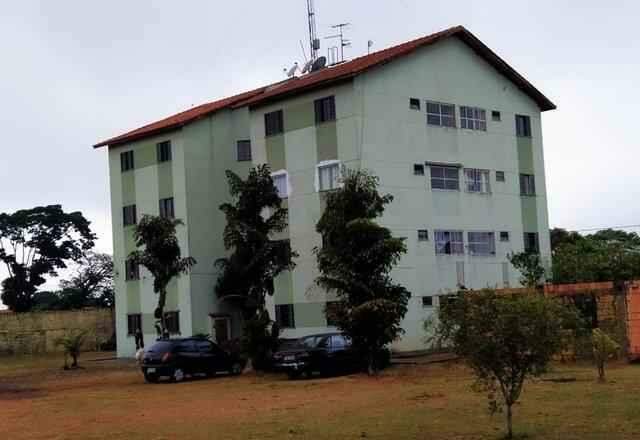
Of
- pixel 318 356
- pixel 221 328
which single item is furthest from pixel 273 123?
pixel 318 356

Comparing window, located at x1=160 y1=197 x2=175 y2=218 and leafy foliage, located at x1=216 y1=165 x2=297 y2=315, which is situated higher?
window, located at x1=160 y1=197 x2=175 y2=218

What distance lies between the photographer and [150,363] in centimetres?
3053

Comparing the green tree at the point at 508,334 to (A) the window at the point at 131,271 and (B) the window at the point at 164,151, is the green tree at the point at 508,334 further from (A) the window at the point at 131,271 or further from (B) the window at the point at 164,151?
(A) the window at the point at 131,271

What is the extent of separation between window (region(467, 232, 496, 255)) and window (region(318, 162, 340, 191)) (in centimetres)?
677

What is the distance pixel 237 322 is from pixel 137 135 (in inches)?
430

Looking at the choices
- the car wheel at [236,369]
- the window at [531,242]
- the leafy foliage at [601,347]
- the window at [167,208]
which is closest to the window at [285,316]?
the window at [167,208]

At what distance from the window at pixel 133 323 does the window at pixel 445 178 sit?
684 inches

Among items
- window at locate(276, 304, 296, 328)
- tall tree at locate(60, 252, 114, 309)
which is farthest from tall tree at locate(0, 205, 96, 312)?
window at locate(276, 304, 296, 328)

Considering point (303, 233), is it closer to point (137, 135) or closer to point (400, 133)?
point (400, 133)

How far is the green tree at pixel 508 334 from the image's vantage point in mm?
13242

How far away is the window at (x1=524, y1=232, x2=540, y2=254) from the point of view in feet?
140

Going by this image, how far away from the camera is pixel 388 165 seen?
37812 millimetres

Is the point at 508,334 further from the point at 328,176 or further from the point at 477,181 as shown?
the point at 477,181

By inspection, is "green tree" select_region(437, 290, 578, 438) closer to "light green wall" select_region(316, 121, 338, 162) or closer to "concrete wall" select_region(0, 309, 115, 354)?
"light green wall" select_region(316, 121, 338, 162)
